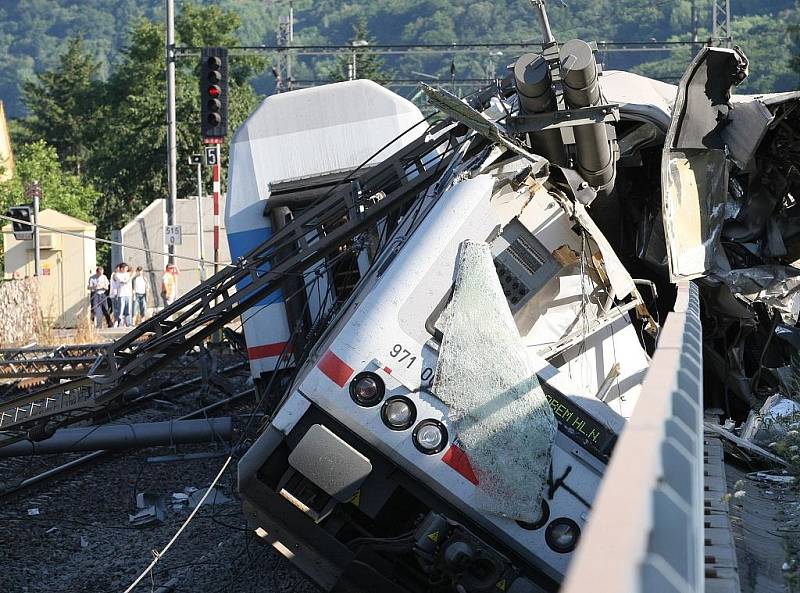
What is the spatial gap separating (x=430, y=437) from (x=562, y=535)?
2.66 feet

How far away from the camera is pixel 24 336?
24734mm

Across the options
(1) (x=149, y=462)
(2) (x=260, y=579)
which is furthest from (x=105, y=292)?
(2) (x=260, y=579)

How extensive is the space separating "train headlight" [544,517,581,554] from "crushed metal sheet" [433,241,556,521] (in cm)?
12

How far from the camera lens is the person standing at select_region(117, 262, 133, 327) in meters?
27.7

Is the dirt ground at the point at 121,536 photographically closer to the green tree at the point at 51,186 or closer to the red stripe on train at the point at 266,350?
the red stripe on train at the point at 266,350

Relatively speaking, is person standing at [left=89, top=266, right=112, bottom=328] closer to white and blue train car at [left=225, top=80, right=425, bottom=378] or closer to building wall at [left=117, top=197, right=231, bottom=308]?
building wall at [left=117, top=197, right=231, bottom=308]

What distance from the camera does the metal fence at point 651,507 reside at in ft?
6.11

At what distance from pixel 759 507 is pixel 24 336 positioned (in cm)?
1998

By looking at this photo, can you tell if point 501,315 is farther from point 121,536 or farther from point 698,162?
point 121,536

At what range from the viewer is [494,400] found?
6.21 metres

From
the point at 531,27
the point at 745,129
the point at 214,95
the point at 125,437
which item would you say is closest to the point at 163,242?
the point at 214,95

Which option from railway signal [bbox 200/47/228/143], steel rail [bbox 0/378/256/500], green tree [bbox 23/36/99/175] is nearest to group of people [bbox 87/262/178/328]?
railway signal [bbox 200/47/228/143]

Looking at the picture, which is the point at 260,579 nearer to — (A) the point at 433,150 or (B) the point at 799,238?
(A) the point at 433,150

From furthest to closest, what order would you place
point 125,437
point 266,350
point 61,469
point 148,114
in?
point 148,114
point 125,437
point 61,469
point 266,350
